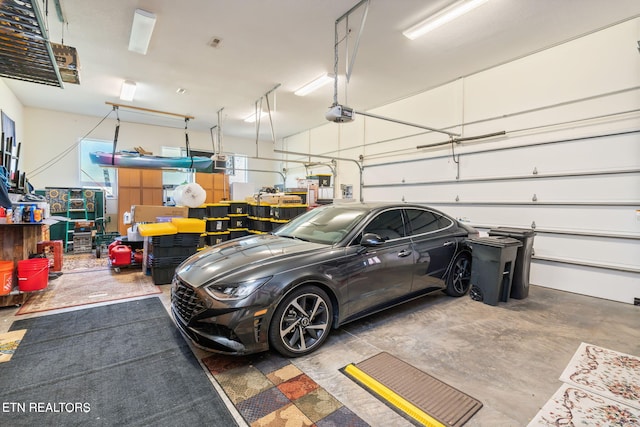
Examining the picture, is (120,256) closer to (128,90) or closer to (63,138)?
(128,90)

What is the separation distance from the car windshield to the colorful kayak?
5222 millimetres

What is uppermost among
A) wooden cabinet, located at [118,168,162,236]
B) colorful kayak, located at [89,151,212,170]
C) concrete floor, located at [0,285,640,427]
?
colorful kayak, located at [89,151,212,170]

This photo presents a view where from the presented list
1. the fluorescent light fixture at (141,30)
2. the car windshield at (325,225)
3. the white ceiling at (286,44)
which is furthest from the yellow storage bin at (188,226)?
the white ceiling at (286,44)

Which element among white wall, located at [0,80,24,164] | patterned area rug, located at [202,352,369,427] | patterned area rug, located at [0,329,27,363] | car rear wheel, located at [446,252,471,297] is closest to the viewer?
patterned area rug, located at [202,352,369,427]

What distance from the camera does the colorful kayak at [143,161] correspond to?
687 centimetres

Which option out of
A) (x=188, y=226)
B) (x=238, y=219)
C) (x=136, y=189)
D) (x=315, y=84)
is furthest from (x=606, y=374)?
(x=136, y=189)

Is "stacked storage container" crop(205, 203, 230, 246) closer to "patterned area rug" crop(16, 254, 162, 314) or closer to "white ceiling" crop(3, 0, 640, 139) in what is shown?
"patterned area rug" crop(16, 254, 162, 314)

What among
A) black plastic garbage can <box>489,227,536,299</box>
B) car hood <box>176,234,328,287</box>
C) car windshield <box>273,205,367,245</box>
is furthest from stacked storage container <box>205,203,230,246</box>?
black plastic garbage can <box>489,227,536,299</box>

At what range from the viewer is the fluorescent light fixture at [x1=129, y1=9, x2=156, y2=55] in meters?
3.73

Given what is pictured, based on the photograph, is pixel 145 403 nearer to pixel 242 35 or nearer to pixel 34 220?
pixel 34 220

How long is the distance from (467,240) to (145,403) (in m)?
3.84

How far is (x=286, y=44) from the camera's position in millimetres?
4555

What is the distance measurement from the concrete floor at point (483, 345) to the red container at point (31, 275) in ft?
0.90

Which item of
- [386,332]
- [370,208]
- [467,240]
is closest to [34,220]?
[370,208]
